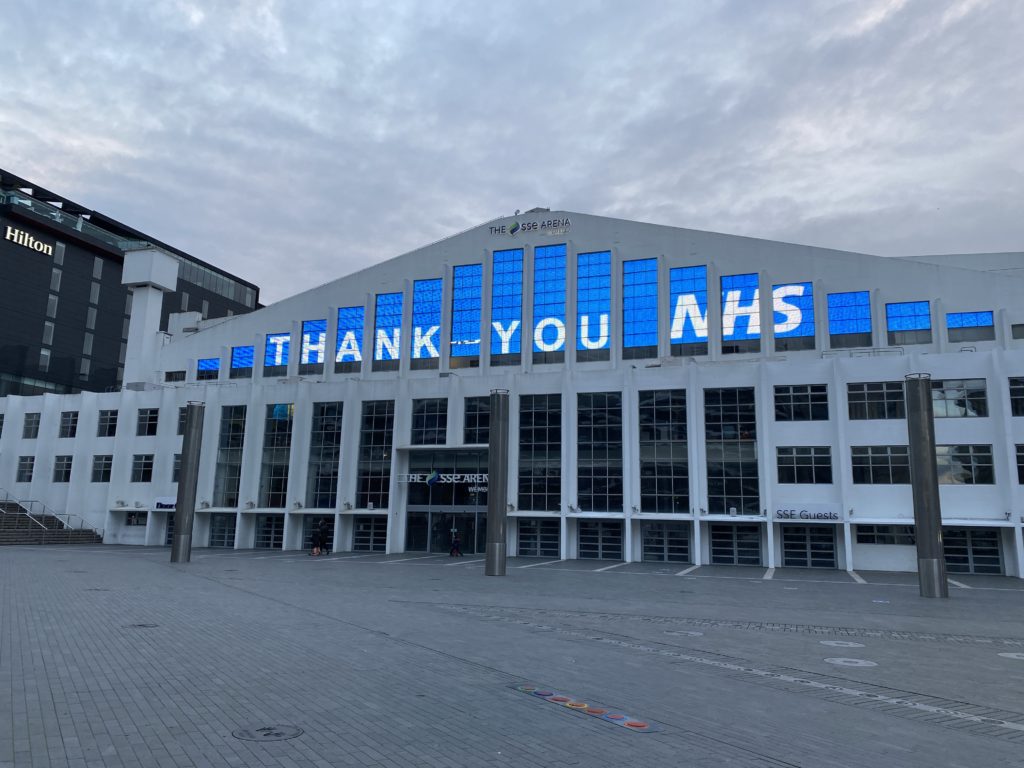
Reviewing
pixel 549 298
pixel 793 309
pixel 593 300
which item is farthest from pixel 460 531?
pixel 793 309

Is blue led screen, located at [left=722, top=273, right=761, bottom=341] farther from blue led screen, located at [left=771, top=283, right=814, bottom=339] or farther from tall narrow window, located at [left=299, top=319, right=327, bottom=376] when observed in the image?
tall narrow window, located at [left=299, top=319, right=327, bottom=376]

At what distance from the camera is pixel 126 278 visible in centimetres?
6050

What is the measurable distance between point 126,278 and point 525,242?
35.2 meters

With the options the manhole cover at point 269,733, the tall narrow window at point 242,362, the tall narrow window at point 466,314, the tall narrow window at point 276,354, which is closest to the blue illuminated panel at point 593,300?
the tall narrow window at point 466,314

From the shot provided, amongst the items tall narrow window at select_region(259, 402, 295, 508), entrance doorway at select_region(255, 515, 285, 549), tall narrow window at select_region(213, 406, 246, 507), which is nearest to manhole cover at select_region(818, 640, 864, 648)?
tall narrow window at select_region(259, 402, 295, 508)

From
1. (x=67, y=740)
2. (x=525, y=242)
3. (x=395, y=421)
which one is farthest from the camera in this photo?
(x=525, y=242)

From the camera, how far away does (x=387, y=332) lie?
5131cm

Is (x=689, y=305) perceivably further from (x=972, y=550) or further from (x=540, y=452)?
(x=972, y=550)

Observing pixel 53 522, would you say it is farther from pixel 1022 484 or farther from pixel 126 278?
pixel 1022 484

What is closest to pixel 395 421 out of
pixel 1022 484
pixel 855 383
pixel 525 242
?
pixel 525 242

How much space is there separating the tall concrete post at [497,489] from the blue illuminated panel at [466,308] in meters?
17.7

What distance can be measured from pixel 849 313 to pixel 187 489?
3720 centimetres

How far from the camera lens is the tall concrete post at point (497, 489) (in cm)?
2959

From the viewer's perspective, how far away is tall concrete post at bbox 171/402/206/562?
3362 cm
